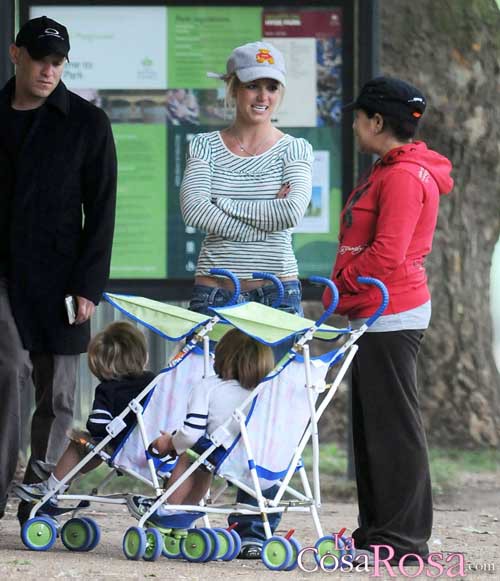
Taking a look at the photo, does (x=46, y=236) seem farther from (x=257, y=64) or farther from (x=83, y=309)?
(x=257, y=64)

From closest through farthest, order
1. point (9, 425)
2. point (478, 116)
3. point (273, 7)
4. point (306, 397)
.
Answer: point (306, 397) < point (9, 425) < point (273, 7) < point (478, 116)

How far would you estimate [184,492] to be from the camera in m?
5.84

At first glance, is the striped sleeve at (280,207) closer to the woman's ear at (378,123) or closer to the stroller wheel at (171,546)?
the woman's ear at (378,123)

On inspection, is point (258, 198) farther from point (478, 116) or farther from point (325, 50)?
point (478, 116)

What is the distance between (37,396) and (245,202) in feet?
3.97

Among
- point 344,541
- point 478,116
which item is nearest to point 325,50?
point 478,116

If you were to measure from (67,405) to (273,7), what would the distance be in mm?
2896

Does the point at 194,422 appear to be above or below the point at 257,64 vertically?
below

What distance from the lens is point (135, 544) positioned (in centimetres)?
580

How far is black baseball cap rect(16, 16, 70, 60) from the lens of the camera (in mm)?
6305

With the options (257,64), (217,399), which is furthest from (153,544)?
(257,64)

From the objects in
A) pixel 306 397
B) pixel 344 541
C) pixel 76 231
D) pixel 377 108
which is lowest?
pixel 344 541

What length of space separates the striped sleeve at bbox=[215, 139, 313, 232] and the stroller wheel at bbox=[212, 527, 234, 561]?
1.29m

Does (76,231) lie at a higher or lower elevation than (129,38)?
lower
